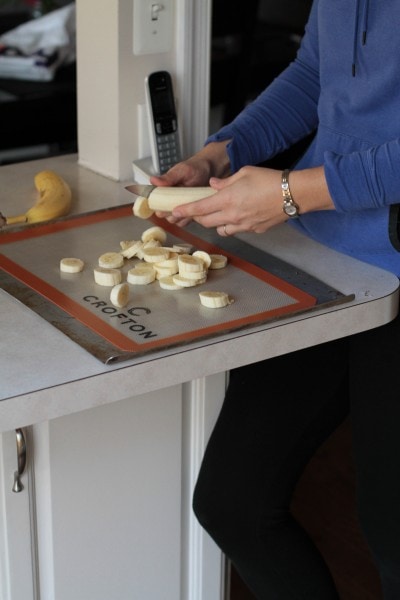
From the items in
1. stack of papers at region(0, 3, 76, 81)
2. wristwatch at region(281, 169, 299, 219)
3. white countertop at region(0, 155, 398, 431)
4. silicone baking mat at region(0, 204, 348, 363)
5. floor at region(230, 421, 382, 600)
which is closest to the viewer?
white countertop at region(0, 155, 398, 431)

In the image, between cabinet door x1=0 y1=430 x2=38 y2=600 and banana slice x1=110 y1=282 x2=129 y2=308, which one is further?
cabinet door x1=0 y1=430 x2=38 y2=600

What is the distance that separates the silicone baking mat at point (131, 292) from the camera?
121cm

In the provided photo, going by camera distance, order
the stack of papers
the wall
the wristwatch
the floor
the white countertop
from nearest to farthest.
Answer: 1. the white countertop
2. the wristwatch
3. the wall
4. the floor
5. the stack of papers

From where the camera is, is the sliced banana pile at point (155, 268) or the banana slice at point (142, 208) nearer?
the sliced banana pile at point (155, 268)

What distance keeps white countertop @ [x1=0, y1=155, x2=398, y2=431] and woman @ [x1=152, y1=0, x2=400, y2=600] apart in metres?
0.04

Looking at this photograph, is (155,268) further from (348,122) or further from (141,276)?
(348,122)

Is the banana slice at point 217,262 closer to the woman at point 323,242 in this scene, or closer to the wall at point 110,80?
the woman at point 323,242

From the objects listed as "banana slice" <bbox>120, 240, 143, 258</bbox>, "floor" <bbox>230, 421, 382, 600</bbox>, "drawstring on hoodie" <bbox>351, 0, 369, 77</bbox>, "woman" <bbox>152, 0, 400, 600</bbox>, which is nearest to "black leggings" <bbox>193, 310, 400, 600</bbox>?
"woman" <bbox>152, 0, 400, 600</bbox>

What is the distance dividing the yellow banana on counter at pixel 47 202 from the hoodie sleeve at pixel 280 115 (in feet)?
0.81

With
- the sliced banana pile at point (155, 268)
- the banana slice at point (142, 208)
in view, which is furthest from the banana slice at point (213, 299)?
the banana slice at point (142, 208)

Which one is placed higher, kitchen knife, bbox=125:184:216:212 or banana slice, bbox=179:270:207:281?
kitchen knife, bbox=125:184:216:212

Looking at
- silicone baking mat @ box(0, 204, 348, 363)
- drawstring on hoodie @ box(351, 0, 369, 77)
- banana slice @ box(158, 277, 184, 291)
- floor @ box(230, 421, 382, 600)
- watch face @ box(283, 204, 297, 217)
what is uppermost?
drawstring on hoodie @ box(351, 0, 369, 77)

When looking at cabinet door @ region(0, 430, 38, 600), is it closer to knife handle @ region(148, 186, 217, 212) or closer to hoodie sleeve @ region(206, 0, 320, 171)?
knife handle @ region(148, 186, 217, 212)

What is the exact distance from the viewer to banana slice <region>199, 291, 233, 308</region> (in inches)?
50.3
